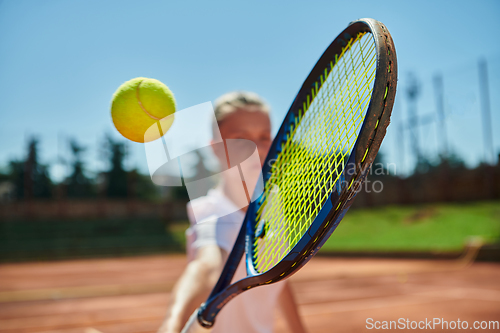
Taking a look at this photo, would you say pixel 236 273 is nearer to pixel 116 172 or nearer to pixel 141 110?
pixel 141 110

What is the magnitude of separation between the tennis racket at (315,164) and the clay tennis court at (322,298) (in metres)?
3.77

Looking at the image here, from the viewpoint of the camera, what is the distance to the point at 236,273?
1.47 m

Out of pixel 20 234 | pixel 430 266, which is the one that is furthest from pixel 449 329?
pixel 20 234

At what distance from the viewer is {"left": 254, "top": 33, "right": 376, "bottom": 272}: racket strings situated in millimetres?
1233

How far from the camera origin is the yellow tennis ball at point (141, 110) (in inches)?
58.3

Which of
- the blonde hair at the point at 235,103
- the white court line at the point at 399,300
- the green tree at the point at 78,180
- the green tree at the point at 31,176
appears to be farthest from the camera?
the green tree at the point at 78,180

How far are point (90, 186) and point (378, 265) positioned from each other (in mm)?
24173

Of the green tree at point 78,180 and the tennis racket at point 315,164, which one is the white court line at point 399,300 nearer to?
the tennis racket at point 315,164

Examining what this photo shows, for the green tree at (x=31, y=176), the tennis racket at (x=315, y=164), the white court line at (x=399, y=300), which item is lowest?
the white court line at (x=399, y=300)

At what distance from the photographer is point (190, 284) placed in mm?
1271

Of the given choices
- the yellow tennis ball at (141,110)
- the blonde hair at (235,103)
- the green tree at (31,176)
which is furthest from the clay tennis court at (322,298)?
the green tree at (31,176)

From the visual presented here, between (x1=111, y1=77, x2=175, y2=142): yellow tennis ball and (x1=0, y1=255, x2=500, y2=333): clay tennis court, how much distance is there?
399 cm

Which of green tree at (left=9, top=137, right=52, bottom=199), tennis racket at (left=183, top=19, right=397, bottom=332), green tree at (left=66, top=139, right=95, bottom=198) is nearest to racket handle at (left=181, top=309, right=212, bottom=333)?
tennis racket at (left=183, top=19, right=397, bottom=332)

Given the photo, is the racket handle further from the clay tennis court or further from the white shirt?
the clay tennis court
